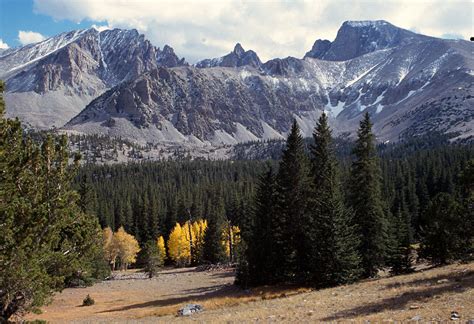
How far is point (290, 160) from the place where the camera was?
39.4 meters

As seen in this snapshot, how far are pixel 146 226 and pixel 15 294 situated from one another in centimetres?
8671

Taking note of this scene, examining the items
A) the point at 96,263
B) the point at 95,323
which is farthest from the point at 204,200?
the point at 95,323

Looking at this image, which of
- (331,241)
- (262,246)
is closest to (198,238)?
(262,246)

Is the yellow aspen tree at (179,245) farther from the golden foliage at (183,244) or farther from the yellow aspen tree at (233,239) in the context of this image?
the yellow aspen tree at (233,239)

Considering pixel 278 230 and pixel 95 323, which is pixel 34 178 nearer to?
pixel 95 323

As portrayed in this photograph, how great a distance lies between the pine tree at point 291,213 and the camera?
36969mm

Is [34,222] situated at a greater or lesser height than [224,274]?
greater

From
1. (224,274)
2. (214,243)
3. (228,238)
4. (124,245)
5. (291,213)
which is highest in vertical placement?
(291,213)

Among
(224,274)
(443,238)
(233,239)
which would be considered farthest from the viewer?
(233,239)

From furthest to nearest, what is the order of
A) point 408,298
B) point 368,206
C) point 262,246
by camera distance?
point 262,246, point 368,206, point 408,298

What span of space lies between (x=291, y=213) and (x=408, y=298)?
728 inches

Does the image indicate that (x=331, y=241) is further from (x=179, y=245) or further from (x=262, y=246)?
(x=179, y=245)

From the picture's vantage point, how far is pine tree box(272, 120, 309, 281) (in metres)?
37.0

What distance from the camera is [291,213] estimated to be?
3825cm
